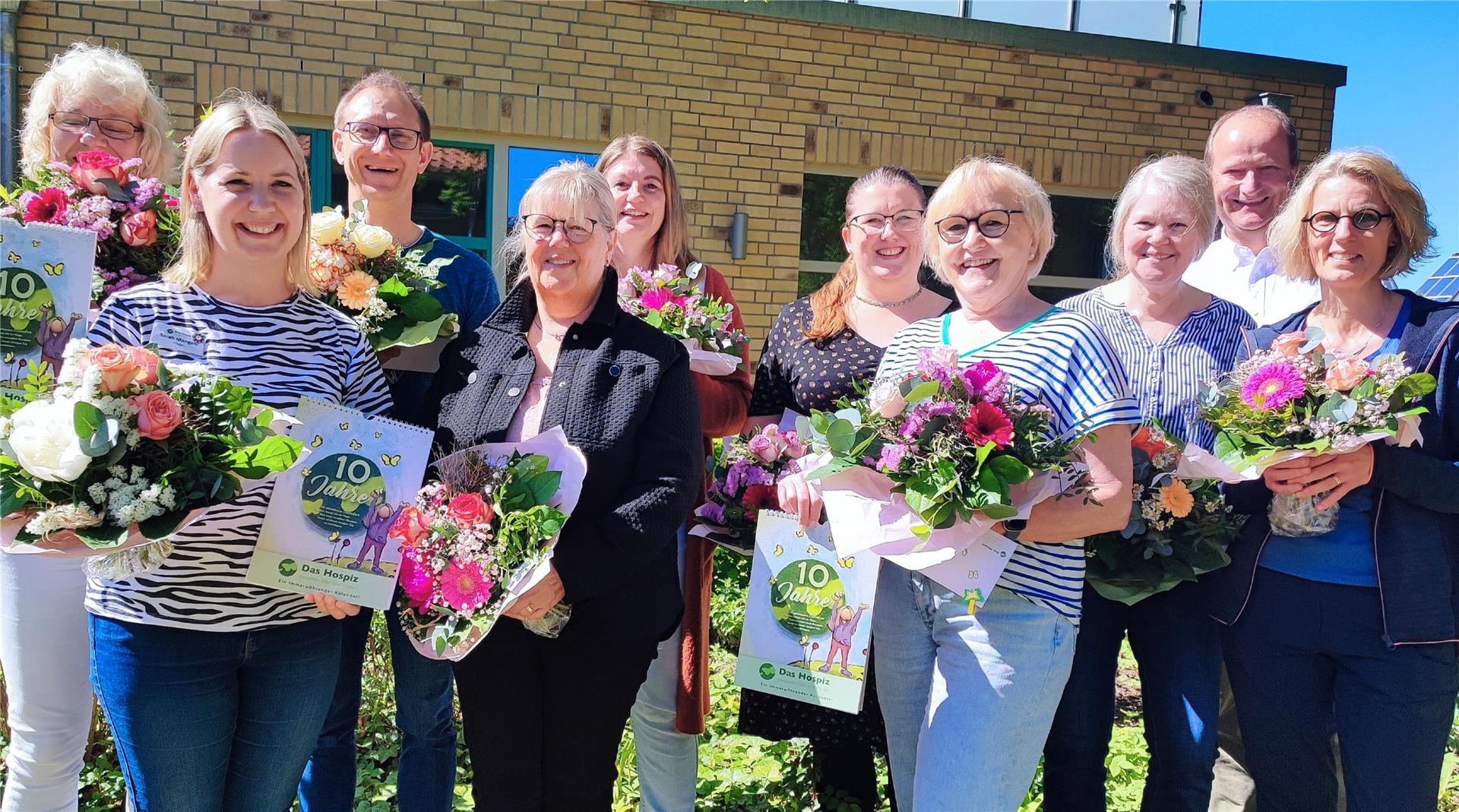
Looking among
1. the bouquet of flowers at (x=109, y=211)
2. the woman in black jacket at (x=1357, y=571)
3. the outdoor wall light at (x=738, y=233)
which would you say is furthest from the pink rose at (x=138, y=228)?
the outdoor wall light at (x=738, y=233)

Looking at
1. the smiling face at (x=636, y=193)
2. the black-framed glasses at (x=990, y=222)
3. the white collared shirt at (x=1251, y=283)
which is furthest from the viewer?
the smiling face at (x=636, y=193)

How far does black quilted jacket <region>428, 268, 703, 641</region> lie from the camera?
8.29 ft

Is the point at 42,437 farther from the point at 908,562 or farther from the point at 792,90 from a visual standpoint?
the point at 792,90

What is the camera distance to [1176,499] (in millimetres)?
2650

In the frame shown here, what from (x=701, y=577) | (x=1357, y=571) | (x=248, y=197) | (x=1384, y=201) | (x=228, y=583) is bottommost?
(x=701, y=577)

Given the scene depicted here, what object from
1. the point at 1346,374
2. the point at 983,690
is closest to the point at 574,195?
the point at 983,690

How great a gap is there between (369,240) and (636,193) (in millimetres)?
1012

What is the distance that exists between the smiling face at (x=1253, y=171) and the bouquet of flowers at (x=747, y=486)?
190 centimetres

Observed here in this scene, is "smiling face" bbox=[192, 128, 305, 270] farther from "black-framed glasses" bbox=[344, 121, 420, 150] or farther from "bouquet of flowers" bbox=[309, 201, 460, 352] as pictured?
"black-framed glasses" bbox=[344, 121, 420, 150]

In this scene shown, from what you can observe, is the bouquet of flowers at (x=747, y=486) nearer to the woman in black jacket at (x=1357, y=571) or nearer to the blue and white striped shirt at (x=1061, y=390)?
the blue and white striped shirt at (x=1061, y=390)

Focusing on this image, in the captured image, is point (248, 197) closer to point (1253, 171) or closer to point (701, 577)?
point (701, 577)

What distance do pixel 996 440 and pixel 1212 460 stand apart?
806 mm

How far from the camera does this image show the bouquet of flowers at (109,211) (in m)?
2.76

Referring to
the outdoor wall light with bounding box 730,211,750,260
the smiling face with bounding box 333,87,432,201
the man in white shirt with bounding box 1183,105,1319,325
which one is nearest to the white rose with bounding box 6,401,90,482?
the smiling face with bounding box 333,87,432,201
